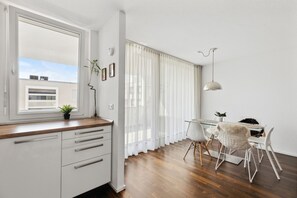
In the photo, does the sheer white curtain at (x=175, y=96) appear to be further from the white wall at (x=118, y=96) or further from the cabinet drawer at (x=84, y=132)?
the cabinet drawer at (x=84, y=132)

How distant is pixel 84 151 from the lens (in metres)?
1.77

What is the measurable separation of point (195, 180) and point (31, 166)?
221cm

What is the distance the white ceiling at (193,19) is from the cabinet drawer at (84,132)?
5.51 ft

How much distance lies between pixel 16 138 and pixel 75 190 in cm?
91

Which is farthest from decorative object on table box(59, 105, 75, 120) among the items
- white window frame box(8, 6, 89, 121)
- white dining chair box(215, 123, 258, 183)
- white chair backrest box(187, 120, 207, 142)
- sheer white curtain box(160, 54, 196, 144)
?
white dining chair box(215, 123, 258, 183)

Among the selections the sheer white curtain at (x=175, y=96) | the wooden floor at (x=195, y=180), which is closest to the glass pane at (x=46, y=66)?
the wooden floor at (x=195, y=180)

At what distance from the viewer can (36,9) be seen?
1945 millimetres

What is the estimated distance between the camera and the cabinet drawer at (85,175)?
165 cm

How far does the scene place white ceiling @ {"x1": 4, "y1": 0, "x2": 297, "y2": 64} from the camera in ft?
5.99

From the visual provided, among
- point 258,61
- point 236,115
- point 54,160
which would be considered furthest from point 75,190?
point 258,61

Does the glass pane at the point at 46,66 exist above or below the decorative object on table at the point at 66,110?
above

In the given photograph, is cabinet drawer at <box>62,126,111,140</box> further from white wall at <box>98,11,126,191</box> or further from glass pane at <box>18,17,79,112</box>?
glass pane at <box>18,17,79,112</box>

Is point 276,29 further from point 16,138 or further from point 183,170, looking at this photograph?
point 16,138

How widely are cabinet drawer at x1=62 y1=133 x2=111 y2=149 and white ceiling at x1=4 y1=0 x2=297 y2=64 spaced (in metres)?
1.78
